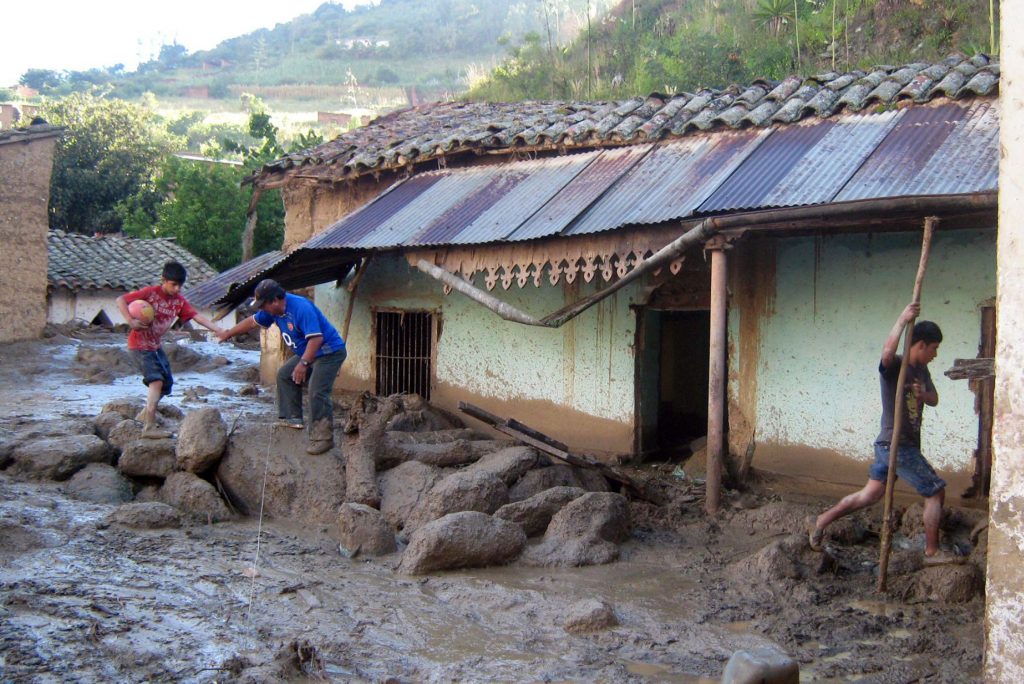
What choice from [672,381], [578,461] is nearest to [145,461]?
[578,461]

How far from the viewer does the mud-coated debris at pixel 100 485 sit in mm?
7434

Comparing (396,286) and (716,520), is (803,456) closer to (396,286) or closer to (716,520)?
(716,520)

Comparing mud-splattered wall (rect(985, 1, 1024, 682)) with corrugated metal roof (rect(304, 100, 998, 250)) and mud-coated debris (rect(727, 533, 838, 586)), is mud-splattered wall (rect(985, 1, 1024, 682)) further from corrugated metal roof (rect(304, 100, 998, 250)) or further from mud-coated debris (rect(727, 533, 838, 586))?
corrugated metal roof (rect(304, 100, 998, 250))

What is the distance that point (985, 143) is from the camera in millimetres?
6844

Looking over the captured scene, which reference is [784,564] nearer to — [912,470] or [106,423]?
[912,470]

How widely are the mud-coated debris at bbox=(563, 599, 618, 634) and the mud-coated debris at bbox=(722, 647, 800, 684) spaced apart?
117cm

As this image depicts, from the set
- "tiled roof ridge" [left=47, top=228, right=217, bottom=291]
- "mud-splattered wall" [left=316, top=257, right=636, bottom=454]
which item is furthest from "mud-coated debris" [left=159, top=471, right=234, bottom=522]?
"tiled roof ridge" [left=47, top=228, right=217, bottom=291]

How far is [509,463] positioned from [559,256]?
5.92ft

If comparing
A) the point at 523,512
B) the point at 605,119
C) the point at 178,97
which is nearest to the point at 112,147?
the point at 605,119

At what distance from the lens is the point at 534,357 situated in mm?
9961

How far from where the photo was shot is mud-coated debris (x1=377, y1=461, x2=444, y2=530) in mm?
7328

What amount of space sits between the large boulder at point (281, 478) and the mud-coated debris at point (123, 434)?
1019mm

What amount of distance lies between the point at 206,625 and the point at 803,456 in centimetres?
522

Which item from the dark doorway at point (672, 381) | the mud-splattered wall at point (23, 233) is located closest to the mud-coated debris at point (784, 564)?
the dark doorway at point (672, 381)
